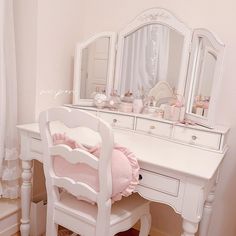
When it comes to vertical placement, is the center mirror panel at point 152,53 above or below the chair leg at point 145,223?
above

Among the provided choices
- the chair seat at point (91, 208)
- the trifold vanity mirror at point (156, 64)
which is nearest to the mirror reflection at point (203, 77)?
the trifold vanity mirror at point (156, 64)

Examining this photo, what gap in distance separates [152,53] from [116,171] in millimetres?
875

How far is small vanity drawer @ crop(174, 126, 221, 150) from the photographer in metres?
1.37

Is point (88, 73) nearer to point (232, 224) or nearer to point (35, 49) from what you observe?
point (35, 49)

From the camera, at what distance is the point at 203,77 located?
1.47 metres

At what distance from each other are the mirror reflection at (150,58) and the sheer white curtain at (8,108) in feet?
2.27

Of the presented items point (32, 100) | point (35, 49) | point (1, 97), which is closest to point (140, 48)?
point (35, 49)

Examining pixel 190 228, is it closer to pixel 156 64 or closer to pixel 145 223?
pixel 145 223

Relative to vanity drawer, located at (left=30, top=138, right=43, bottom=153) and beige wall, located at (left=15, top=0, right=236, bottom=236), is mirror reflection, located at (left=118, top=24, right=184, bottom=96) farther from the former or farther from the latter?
vanity drawer, located at (left=30, top=138, right=43, bottom=153)

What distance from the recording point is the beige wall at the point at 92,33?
150 cm

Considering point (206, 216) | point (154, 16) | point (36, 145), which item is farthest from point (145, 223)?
point (154, 16)

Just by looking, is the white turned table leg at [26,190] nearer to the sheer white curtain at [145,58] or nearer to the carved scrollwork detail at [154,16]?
the sheer white curtain at [145,58]

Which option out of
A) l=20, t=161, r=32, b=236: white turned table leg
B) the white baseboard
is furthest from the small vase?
the white baseboard

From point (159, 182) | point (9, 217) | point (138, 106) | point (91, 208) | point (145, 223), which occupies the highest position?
point (138, 106)
